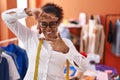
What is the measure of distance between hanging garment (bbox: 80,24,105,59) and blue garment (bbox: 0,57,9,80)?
2.09 m

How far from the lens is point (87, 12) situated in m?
3.50

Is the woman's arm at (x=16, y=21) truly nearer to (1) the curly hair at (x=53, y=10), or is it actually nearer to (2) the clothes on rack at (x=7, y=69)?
(1) the curly hair at (x=53, y=10)

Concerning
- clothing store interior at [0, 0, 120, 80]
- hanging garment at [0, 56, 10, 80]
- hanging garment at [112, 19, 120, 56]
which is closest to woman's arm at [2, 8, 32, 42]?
hanging garment at [0, 56, 10, 80]

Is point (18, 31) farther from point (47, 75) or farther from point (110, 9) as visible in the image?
point (110, 9)

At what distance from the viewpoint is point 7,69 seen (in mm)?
1375

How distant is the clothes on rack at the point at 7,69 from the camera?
4.45 feet

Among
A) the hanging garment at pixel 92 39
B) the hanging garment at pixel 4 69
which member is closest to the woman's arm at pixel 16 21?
the hanging garment at pixel 4 69

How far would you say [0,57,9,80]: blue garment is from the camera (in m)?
1.35

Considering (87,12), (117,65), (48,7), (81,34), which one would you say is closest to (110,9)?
(87,12)

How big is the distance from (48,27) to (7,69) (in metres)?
0.42

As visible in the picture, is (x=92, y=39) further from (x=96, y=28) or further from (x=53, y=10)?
(x=53, y=10)

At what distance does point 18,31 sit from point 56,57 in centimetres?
24

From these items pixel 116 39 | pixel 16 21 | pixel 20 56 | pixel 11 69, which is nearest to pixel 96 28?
pixel 116 39

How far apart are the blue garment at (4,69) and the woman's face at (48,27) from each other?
13.8 inches
